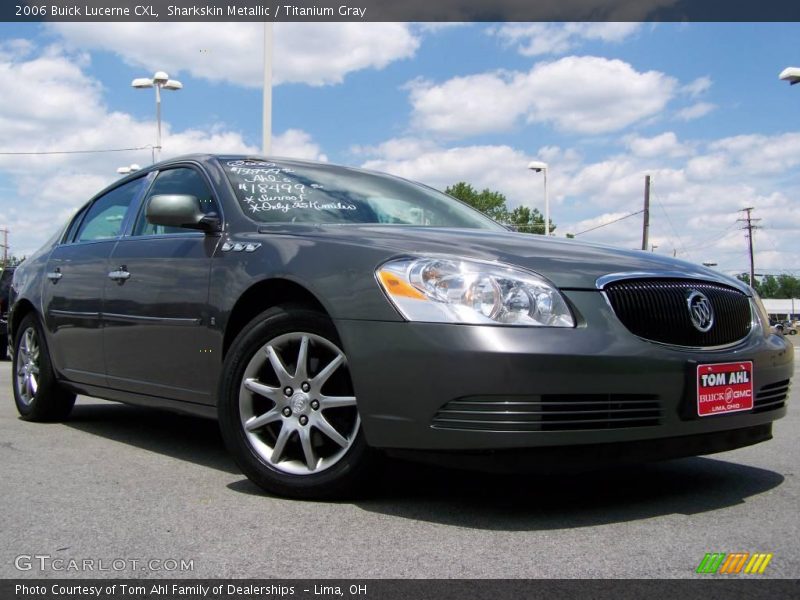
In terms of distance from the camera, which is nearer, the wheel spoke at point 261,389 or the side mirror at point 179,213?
the wheel spoke at point 261,389

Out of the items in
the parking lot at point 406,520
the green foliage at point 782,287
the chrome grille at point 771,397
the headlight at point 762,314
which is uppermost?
the headlight at point 762,314

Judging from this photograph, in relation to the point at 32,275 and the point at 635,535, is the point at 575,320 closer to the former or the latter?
the point at 635,535

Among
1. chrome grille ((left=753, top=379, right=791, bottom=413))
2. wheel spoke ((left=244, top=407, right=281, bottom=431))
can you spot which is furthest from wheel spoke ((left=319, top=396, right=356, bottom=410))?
chrome grille ((left=753, top=379, right=791, bottom=413))

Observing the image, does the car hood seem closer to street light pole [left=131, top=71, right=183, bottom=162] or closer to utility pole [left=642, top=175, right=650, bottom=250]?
street light pole [left=131, top=71, right=183, bottom=162]

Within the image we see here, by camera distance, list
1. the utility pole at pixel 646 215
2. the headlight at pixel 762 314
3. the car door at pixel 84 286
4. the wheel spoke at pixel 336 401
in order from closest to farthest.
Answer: the wheel spoke at pixel 336 401
the headlight at pixel 762 314
the car door at pixel 84 286
the utility pole at pixel 646 215

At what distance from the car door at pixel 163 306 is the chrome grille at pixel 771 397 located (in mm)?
2329

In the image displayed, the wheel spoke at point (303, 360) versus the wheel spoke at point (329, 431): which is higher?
the wheel spoke at point (303, 360)

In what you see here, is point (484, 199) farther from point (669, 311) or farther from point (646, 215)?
point (669, 311)

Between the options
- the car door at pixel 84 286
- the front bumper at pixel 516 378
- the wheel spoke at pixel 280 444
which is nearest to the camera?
the front bumper at pixel 516 378

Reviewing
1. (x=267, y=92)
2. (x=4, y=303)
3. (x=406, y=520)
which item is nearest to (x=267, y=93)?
(x=267, y=92)

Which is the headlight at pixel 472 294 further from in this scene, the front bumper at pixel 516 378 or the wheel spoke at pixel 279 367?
the wheel spoke at pixel 279 367

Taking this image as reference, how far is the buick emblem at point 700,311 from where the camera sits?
11.2 ft

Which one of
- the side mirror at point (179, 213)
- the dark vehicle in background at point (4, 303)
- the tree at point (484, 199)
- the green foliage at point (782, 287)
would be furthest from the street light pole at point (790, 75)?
the green foliage at point (782, 287)

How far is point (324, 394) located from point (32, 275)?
339 cm
